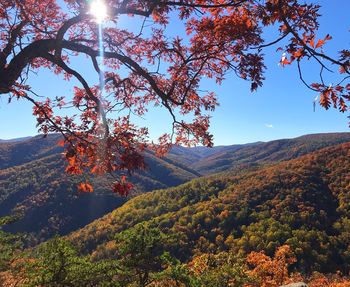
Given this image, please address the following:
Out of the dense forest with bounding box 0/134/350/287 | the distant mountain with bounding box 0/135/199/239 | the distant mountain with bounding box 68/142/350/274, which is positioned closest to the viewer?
the dense forest with bounding box 0/134/350/287

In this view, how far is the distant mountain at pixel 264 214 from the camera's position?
58.8 m

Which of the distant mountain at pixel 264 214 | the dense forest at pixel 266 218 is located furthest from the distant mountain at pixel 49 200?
the distant mountain at pixel 264 214

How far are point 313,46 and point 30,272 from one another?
7521 millimetres

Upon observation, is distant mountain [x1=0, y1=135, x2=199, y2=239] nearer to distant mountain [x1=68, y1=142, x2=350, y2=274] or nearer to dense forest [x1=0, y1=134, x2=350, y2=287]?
dense forest [x1=0, y1=134, x2=350, y2=287]

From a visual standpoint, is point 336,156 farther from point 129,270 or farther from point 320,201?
point 129,270

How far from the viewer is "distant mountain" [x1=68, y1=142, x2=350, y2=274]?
5878cm

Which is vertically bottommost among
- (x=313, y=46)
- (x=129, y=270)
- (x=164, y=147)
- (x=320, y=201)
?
(x=320, y=201)

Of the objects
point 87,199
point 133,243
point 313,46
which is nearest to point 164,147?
point 133,243

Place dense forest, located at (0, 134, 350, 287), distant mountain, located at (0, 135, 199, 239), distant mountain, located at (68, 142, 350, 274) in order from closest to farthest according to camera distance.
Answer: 1. dense forest, located at (0, 134, 350, 287)
2. distant mountain, located at (68, 142, 350, 274)
3. distant mountain, located at (0, 135, 199, 239)

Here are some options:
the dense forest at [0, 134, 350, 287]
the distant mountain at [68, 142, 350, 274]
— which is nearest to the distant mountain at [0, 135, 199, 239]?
the dense forest at [0, 134, 350, 287]

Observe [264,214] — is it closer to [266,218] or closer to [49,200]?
[266,218]

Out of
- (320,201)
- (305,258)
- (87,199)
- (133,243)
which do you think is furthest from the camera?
(87,199)

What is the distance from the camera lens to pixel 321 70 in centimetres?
316

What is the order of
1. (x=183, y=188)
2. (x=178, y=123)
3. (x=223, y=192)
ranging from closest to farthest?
(x=178, y=123) → (x=223, y=192) → (x=183, y=188)
